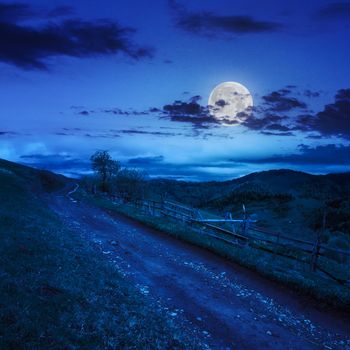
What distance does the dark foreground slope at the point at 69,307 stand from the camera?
789cm

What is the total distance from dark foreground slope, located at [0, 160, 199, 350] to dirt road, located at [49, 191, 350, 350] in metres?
1.14

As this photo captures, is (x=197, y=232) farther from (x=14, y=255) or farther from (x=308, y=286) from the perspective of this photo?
(x=14, y=255)

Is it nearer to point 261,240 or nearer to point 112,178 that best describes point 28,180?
point 112,178

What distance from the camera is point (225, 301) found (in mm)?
12664

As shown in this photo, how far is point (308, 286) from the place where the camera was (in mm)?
14250

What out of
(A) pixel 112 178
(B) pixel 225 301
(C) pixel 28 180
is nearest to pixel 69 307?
(B) pixel 225 301

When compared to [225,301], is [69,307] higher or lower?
higher

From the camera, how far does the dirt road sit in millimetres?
10180

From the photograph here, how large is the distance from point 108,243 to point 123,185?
62.6 m

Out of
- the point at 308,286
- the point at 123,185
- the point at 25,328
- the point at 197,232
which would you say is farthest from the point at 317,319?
the point at 123,185

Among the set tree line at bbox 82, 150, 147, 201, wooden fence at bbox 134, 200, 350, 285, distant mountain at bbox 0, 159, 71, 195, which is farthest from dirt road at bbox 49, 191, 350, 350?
tree line at bbox 82, 150, 147, 201

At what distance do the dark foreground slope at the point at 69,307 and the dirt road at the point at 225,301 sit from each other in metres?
1.14

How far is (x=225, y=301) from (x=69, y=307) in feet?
20.0

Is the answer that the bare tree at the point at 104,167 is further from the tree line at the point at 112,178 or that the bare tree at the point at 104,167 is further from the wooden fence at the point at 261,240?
the wooden fence at the point at 261,240
